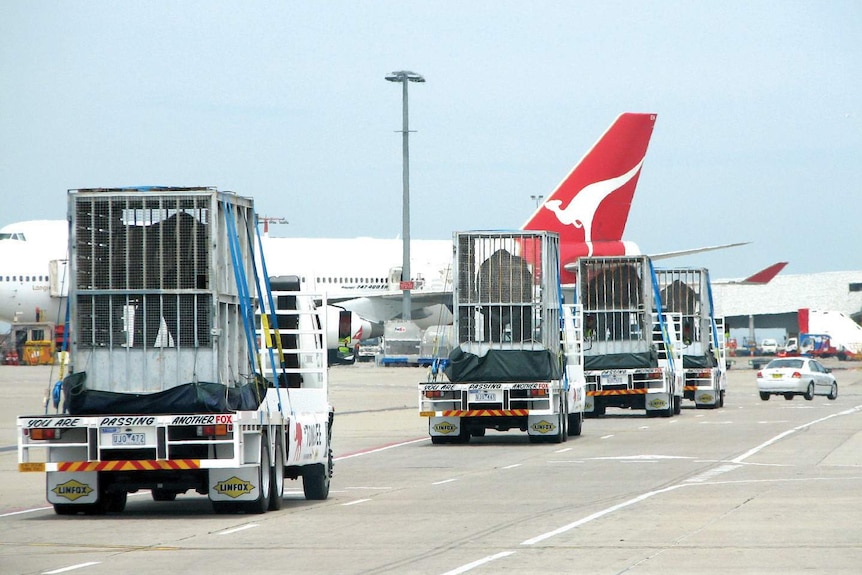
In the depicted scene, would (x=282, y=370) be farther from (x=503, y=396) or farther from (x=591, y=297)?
(x=591, y=297)

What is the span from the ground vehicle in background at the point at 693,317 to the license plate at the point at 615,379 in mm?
6709

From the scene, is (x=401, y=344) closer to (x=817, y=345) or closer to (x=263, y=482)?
(x=817, y=345)

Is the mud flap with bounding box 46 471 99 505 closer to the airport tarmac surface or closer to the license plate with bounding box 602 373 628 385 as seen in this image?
the airport tarmac surface

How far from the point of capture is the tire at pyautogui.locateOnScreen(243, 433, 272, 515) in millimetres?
15297

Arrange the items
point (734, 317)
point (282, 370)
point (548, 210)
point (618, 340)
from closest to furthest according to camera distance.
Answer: point (282, 370) < point (618, 340) < point (548, 210) < point (734, 317)

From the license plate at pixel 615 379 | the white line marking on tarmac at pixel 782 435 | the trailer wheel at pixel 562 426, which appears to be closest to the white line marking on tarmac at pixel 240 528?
the white line marking on tarmac at pixel 782 435

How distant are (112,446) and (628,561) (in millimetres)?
5860

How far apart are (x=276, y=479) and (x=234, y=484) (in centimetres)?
74

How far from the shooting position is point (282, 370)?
661 inches

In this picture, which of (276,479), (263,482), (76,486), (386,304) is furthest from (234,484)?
(386,304)

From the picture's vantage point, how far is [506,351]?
2722 cm

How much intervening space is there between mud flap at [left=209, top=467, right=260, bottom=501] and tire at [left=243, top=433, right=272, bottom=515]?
0.06 meters

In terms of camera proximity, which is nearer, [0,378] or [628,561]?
[628,561]

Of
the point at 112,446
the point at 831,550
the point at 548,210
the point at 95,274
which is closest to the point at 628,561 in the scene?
the point at 831,550
